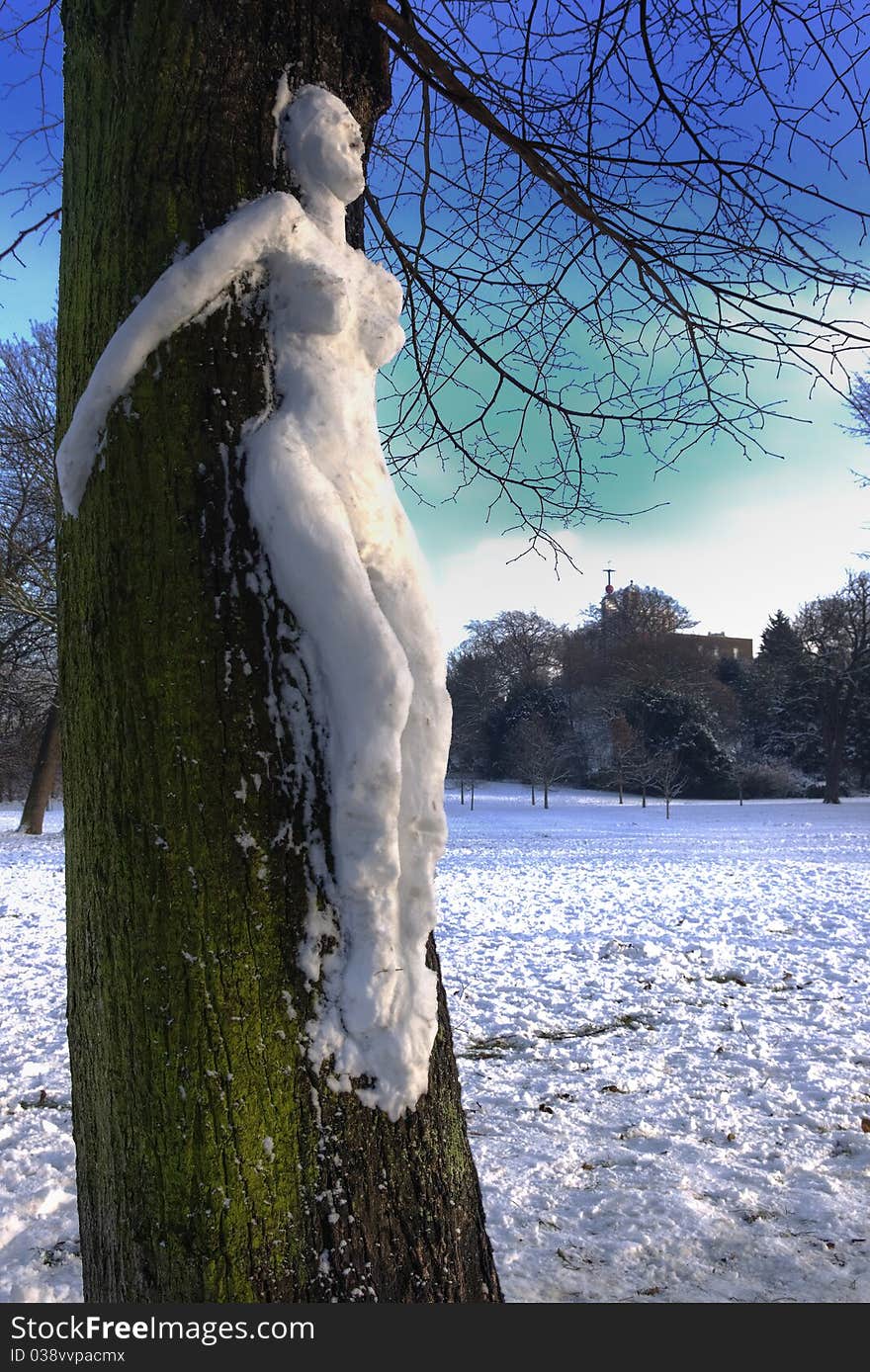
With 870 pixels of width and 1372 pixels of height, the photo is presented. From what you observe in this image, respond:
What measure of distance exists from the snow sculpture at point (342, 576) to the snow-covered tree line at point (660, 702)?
28224 mm

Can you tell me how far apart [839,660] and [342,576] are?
3241cm

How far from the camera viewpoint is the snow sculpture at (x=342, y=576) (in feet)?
4.83

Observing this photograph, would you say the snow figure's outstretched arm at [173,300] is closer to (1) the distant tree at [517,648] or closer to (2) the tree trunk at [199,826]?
(2) the tree trunk at [199,826]

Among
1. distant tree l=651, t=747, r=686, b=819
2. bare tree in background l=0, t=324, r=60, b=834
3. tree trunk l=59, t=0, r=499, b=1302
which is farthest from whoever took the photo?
distant tree l=651, t=747, r=686, b=819

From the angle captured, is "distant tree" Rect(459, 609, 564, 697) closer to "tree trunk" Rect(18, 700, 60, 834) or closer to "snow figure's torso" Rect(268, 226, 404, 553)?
"tree trunk" Rect(18, 700, 60, 834)

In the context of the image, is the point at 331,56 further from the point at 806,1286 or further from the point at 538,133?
the point at 806,1286

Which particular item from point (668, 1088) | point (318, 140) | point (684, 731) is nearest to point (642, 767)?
point (684, 731)

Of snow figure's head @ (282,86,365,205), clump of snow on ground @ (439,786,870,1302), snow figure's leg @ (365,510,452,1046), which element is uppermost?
snow figure's head @ (282,86,365,205)

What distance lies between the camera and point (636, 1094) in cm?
393

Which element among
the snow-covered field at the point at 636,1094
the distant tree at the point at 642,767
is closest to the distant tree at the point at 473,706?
the distant tree at the point at 642,767

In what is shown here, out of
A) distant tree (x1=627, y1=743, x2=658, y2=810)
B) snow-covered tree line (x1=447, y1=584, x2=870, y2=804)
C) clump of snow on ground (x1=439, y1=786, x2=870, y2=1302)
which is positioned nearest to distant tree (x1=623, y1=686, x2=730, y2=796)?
snow-covered tree line (x1=447, y1=584, x2=870, y2=804)

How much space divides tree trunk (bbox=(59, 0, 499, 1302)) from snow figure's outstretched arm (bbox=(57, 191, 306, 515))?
33mm

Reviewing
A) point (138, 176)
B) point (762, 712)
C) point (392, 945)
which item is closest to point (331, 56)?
point (138, 176)

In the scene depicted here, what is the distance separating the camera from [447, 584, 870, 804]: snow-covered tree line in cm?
3066
